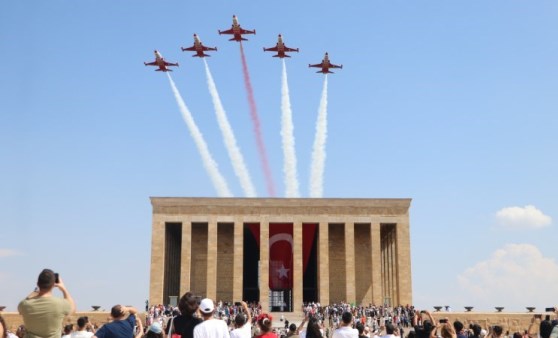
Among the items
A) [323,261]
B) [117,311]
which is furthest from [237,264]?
[117,311]

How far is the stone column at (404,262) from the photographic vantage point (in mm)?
47938

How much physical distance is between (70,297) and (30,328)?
447 mm

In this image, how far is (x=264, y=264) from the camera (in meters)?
48.3

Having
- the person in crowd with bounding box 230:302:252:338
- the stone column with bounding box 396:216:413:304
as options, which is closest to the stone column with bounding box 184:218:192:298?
the stone column with bounding box 396:216:413:304

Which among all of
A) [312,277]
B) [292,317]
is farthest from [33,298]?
[312,277]

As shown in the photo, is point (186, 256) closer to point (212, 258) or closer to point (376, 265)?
point (212, 258)

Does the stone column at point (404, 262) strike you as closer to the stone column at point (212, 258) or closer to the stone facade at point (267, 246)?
the stone facade at point (267, 246)

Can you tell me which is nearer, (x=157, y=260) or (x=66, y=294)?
(x=66, y=294)

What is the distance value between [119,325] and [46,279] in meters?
1.09

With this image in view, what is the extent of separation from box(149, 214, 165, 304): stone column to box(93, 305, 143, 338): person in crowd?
41.2 m

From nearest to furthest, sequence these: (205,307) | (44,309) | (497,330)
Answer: (44,309)
(205,307)
(497,330)

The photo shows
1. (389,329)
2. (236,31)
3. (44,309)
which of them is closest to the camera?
(44,309)

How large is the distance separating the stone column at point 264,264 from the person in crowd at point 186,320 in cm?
4110

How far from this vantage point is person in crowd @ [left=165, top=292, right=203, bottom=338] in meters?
6.67
